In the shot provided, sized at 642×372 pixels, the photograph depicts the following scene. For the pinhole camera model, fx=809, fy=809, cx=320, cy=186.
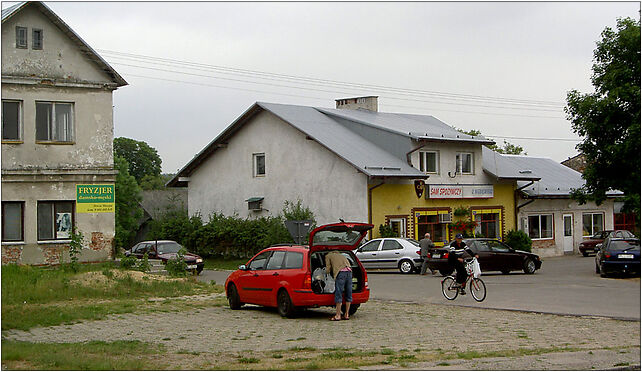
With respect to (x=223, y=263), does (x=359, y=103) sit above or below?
above

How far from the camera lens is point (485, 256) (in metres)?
32.2

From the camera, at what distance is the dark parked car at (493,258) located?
31469 millimetres

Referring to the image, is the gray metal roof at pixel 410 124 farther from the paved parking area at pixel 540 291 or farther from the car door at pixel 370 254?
the paved parking area at pixel 540 291

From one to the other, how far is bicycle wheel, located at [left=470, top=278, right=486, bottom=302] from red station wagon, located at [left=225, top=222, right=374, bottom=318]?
4.58 metres

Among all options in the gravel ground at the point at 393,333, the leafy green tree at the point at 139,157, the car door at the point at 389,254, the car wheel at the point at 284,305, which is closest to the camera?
the gravel ground at the point at 393,333

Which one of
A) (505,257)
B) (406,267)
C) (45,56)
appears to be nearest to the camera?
(45,56)

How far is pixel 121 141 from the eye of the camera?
102m

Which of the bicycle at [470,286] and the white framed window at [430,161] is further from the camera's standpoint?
the white framed window at [430,161]

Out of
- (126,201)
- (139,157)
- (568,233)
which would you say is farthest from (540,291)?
(139,157)

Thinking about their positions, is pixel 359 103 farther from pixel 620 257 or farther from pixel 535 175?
pixel 620 257

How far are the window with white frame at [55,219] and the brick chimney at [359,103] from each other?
25.8 meters

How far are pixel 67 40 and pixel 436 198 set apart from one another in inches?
814

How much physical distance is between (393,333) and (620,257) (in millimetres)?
17933

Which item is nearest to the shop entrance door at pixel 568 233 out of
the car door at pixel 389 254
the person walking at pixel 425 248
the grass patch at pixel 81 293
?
the car door at pixel 389 254
